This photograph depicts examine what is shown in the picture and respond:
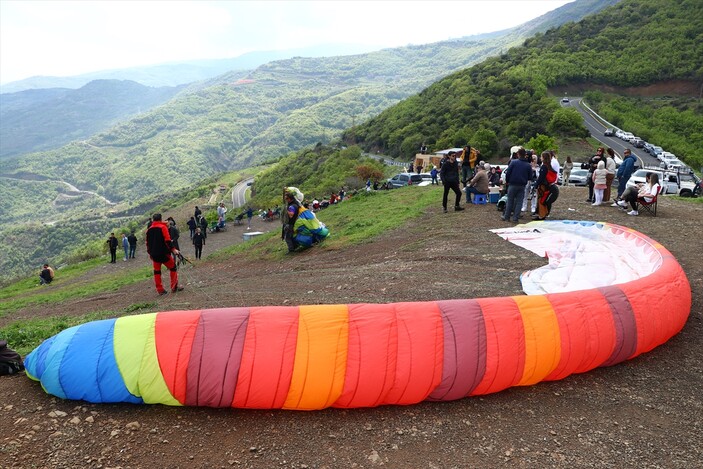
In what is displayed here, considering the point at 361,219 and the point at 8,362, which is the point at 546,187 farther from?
the point at 8,362

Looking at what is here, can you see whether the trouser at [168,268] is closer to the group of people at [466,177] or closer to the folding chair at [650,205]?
the group of people at [466,177]

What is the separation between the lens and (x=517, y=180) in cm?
1178

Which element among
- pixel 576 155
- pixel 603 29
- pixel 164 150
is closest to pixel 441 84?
pixel 603 29

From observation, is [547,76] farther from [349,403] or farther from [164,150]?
[164,150]

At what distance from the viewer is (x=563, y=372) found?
5.18 m

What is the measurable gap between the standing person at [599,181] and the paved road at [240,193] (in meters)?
51.2

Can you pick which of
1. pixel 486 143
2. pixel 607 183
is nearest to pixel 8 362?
pixel 607 183

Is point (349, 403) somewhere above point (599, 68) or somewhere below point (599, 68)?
below

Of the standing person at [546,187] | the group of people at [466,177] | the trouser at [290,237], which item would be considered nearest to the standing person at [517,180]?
the standing person at [546,187]

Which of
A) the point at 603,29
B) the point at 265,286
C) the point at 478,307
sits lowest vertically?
the point at 265,286

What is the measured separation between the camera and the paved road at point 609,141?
39934mm

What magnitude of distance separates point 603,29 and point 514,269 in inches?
3307

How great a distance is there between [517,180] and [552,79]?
6004cm

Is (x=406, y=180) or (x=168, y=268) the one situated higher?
(x=406, y=180)
